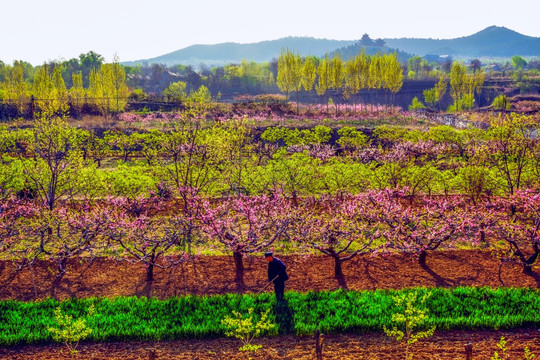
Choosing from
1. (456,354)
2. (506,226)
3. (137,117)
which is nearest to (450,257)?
(506,226)

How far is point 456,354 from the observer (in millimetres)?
8516

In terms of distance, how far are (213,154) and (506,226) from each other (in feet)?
32.2

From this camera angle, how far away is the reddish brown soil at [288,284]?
869cm

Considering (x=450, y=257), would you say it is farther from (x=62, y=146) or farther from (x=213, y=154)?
(x=62, y=146)

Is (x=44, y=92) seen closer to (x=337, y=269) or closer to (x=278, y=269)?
(x=337, y=269)

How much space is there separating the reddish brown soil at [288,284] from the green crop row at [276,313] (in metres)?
0.22

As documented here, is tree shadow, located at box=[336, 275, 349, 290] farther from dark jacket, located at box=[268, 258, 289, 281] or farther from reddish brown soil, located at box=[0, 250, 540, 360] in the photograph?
dark jacket, located at box=[268, 258, 289, 281]

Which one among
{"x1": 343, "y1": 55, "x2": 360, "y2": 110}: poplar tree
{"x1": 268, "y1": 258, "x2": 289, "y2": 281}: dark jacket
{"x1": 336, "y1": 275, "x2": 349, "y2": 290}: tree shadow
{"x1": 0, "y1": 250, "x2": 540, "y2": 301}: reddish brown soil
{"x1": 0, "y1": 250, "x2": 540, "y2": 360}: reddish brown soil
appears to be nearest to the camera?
{"x1": 0, "y1": 250, "x2": 540, "y2": 360}: reddish brown soil

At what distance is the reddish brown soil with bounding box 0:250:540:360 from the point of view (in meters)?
8.69

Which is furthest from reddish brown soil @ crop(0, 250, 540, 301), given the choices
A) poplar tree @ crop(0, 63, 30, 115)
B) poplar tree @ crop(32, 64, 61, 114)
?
poplar tree @ crop(0, 63, 30, 115)

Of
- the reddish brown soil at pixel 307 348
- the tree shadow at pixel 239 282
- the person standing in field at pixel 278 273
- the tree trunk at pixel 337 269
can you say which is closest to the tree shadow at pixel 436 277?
the reddish brown soil at pixel 307 348

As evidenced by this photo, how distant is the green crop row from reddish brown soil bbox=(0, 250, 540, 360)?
0.22 metres

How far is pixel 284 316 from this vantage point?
31.8ft

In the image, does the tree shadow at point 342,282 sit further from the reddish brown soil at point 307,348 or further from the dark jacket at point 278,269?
the reddish brown soil at point 307,348
